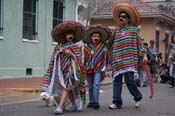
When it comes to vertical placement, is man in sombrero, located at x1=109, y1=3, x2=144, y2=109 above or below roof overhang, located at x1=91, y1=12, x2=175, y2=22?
below

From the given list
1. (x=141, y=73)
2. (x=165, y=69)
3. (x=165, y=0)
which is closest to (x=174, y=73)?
(x=165, y=69)

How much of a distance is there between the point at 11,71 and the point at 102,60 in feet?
30.0

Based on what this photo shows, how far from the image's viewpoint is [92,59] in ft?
29.5

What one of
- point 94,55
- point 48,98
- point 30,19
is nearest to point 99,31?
point 94,55

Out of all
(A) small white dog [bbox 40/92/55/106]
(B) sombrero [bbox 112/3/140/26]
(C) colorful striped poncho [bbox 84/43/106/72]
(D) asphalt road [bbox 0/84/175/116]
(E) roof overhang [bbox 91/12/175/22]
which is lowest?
(D) asphalt road [bbox 0/84/175/116]

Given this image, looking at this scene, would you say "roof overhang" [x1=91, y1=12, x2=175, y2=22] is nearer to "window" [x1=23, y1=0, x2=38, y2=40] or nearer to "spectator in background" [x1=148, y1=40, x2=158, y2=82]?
"spectator in background" [x1=148, y1=40, x2=158, y2=82]

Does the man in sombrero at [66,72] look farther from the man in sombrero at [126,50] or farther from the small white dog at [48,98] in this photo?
the man in sombrero at [126,50]

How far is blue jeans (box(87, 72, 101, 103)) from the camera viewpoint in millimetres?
8852

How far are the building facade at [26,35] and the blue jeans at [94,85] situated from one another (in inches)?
339

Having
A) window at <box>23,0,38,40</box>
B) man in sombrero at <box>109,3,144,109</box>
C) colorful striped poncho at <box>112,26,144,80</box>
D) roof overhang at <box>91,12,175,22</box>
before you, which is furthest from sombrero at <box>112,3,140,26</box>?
roof overhang at <box>91,12,175,22</box>

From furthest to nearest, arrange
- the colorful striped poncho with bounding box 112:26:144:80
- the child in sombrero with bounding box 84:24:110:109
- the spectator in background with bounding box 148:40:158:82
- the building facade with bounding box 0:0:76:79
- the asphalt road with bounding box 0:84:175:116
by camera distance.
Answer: the spectator in background with bounding box 148:40:158:82
the building facade with bounding box 0:0:76:79
the child in sombrero with bounding box 84:24:110:109
the colorful striped poncho with bounding box 112:26:144:80
the asphalt road with bounding box 0:84:175:116

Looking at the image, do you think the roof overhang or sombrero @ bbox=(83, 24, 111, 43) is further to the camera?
the roof overhang

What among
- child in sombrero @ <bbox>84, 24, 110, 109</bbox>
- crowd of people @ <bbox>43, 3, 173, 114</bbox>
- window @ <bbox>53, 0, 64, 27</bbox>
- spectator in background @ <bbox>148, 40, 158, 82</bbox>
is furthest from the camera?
window @ <bbox>53, 0, 64, 27</bbox>

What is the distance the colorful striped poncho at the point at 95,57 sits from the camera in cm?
893
